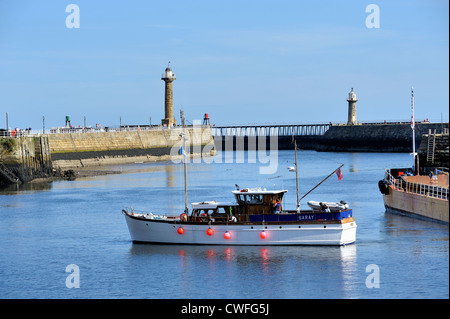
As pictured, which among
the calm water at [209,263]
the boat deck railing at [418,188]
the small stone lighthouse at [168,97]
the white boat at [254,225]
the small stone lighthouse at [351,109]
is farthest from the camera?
the small stone lighthouse at [351,109]

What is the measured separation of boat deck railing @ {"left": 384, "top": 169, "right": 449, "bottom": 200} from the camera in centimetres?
4252

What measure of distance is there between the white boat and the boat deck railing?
323 inches

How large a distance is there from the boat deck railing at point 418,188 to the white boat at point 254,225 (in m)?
8.21

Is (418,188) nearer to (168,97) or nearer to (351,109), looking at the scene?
(168,97)

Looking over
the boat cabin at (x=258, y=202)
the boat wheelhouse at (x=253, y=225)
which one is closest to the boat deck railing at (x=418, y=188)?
the boat wheelhouse at (x=253, y=225)

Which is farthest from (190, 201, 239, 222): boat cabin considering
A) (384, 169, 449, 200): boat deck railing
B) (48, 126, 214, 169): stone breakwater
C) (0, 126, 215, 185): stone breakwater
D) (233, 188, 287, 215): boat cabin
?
(48, 126, 214, 169): stone breakwater

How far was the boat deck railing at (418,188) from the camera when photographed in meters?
42.5

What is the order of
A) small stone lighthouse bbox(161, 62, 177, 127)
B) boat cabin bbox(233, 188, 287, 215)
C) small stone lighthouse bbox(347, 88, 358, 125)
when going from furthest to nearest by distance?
small stone lighthouse bbox(347, 88, 358, 125), small stone lighthouse bbox(161, 62, 177, 127), boat cabin bbox(233, 188, 287, 215)

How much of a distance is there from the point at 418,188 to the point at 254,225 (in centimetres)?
1521

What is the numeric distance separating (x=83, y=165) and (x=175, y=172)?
47.9 ft

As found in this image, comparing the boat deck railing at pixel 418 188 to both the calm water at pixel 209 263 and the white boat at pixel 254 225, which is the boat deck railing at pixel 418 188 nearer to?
the calm water at pixel 209 263

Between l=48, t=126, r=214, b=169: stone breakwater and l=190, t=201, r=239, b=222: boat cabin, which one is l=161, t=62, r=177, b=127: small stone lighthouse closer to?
l=48, t=126, r=214, b=169: stone breakwater

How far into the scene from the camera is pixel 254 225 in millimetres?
36531

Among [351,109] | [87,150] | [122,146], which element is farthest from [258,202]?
[351,109]
